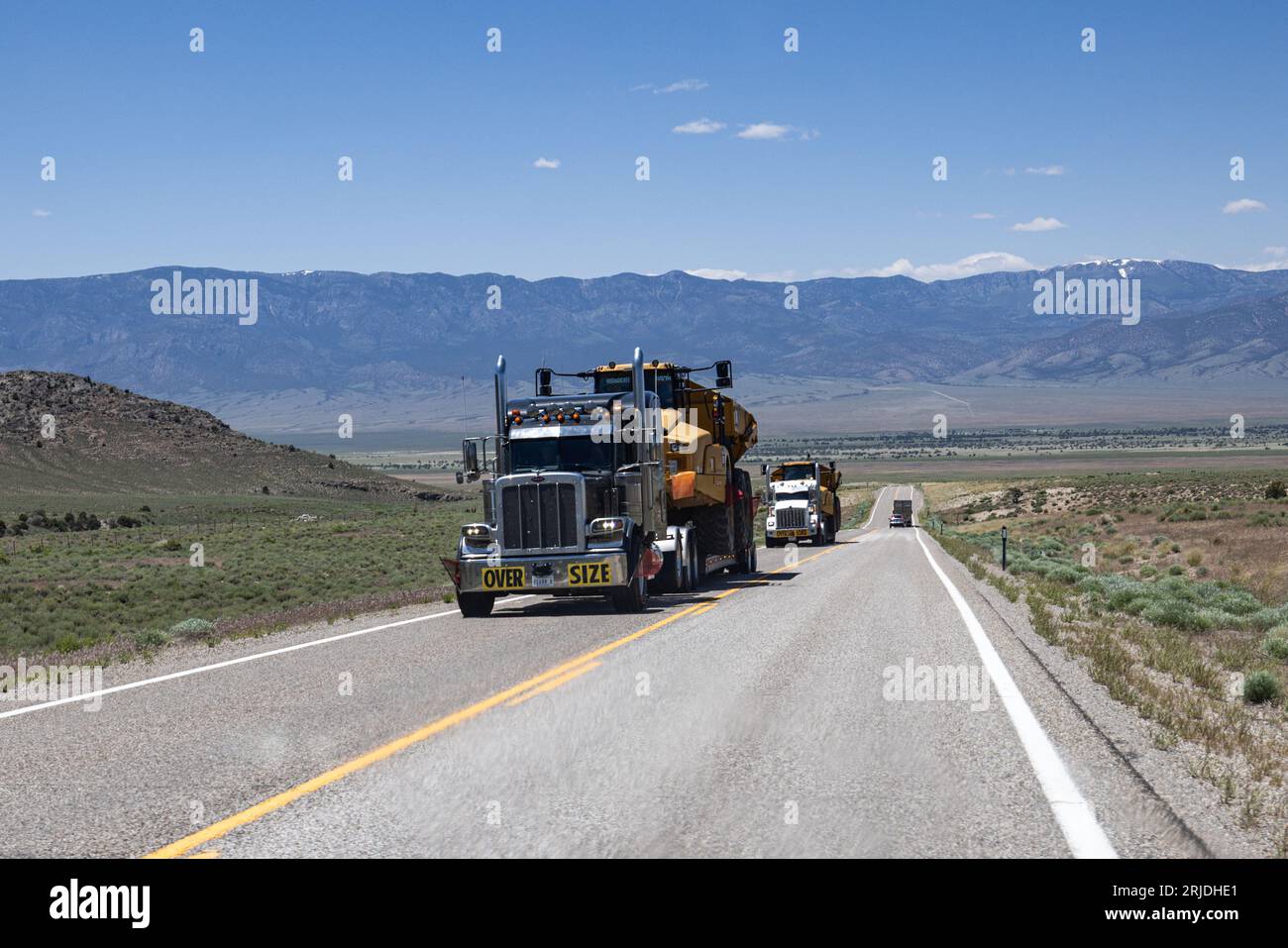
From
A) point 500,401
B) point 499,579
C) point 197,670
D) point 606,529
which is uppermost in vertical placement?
point 500,401

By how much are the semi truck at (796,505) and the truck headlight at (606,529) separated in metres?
33.9

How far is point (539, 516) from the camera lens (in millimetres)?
20000

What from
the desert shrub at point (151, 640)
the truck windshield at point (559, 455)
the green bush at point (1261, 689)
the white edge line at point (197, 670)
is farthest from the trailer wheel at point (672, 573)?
the green bush at point (1261, 689)

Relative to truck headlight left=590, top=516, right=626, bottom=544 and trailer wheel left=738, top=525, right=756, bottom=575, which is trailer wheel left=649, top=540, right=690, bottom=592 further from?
trailer wheel left=738, top=525, right=756, bottom=575

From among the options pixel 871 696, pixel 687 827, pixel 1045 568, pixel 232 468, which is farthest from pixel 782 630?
pixel 232 468

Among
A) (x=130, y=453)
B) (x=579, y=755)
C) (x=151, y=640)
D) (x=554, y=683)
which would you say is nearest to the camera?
(x=579, y=755)

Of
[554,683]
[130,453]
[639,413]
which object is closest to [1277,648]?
[554,683]

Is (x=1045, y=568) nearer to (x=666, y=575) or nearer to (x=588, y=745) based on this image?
(x=666, y=575)

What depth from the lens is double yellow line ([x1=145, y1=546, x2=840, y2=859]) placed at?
683cm

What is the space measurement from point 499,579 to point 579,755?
1092cm

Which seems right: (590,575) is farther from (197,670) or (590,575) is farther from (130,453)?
(130,453)

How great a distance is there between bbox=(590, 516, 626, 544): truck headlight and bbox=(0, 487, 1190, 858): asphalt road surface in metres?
3.97

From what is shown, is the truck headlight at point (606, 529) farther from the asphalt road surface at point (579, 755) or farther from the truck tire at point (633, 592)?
the asphalt road surface at point (579, 755)
